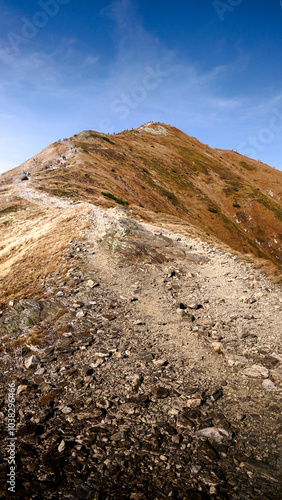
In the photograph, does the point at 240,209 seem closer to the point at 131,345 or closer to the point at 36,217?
the point at 36,217

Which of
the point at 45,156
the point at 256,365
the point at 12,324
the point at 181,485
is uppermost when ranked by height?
the point at 45,156

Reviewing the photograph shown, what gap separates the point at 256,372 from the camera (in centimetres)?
746

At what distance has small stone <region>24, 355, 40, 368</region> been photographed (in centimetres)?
825

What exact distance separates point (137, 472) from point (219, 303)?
922cm

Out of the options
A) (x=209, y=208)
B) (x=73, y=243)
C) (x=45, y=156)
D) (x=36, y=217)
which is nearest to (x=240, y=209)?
(x=209, y=208)

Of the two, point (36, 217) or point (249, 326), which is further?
point (36, 217)

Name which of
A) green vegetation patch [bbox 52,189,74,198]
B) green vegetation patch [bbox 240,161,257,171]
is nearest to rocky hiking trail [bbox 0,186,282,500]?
green vegetation patch [bbox 52,189,74,198]

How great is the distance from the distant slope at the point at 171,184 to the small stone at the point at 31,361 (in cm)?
3523

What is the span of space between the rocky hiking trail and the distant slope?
32.5 m

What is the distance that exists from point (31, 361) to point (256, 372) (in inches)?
289

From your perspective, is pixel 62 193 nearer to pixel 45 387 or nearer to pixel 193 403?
pixel 45 387

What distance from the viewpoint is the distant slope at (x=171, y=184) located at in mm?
57156

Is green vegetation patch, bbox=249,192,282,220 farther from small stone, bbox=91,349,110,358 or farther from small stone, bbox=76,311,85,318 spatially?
small stone, bbox=91,349,110,358

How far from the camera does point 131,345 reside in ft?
30.3
